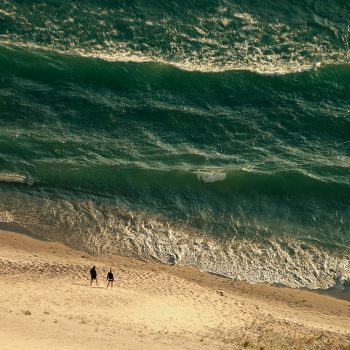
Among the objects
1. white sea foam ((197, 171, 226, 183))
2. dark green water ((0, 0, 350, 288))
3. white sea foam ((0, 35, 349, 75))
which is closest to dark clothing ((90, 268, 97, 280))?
dark green water ((0, 0, 350, 288))

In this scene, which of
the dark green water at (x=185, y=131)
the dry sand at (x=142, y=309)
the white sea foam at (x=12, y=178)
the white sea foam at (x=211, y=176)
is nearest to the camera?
the dry sand at (x=142, y=309)

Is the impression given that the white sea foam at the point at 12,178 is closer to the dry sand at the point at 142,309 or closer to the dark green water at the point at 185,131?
the dark green water at the point at 185,131

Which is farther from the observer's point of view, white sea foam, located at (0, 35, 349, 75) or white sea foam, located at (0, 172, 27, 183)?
white sea foam, located at (0, 35, 349, 75)

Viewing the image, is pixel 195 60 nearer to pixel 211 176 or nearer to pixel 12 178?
pixel 211 176

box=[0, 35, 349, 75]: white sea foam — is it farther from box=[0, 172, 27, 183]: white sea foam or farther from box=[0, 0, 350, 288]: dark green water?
box=[0, 172, 27, 183]: white sea foam

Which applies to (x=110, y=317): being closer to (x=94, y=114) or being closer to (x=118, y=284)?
(x=118, y=284)

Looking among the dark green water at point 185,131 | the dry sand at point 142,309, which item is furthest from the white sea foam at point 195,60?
the dry sand at point 142,309

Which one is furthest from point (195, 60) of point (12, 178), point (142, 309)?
point (142, 309)
